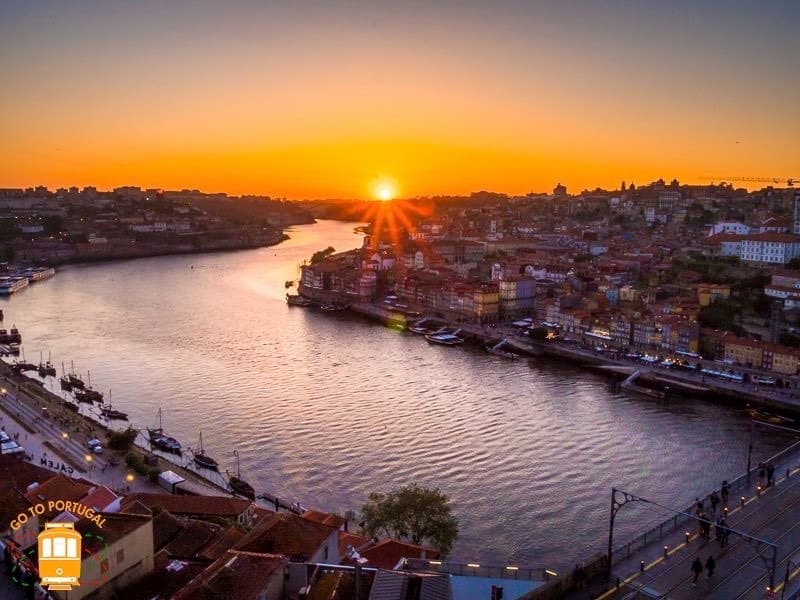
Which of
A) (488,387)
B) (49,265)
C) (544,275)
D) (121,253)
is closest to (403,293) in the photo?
(544,275)

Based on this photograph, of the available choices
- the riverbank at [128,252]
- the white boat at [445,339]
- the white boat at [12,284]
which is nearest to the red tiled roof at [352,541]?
the white boat at [445,339]

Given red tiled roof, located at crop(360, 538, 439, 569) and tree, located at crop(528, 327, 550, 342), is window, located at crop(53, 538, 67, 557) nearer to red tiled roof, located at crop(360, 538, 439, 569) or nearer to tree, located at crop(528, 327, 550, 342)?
red tiled roof, located at crop(360, 538, 439, 569)

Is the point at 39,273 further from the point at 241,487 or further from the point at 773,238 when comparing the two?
the point at 773,238

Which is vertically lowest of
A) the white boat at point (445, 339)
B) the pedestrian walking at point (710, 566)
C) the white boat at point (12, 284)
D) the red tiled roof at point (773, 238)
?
the white boat at point (445, 339)

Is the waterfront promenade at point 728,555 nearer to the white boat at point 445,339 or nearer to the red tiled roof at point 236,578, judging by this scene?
the red tiled roof at point 236,578

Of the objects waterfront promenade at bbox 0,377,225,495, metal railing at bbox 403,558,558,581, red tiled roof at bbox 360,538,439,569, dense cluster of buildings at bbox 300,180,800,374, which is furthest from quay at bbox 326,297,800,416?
metal railing at bbox 403,558,558,581
